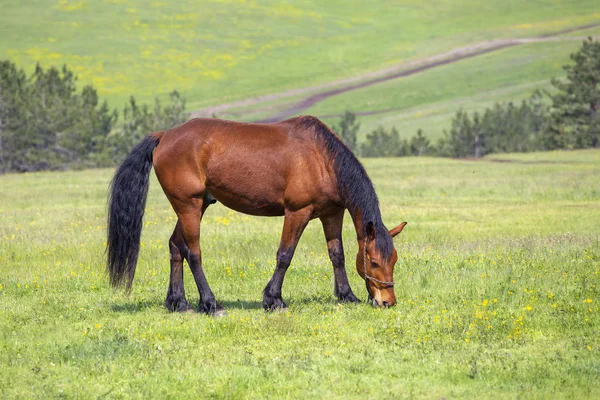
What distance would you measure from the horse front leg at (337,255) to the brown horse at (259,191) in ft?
0.04

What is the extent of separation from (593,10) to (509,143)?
76.9 meters

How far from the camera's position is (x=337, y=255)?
1121 cm

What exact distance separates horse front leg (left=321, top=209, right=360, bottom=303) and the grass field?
0.22 meters

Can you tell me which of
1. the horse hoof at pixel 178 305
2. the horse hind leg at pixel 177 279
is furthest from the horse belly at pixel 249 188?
the horse hoof at pixel 178 305

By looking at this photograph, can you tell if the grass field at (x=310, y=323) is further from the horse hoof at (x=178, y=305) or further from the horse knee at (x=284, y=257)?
the horse knee at (x=284, y=257)

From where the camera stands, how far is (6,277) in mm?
13234

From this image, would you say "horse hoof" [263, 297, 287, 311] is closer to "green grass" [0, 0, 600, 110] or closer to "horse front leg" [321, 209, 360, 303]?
"horse front leg" [321, 209, 360, 303]

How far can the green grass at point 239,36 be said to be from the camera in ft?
366

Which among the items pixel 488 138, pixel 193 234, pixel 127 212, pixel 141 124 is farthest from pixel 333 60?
pixel 193 234

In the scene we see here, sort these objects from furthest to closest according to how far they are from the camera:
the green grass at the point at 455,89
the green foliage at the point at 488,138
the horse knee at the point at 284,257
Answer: the green grass at the point at 455,89 < the green foliage at the point at 488,138 < the horse knee at the point at 284,257

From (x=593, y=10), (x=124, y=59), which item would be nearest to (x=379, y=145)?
(x=124, y=59)

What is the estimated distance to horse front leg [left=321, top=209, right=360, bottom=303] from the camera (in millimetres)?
11195

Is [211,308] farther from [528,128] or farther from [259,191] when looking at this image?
[528,128]

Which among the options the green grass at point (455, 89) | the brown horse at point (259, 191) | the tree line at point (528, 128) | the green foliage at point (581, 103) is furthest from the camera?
the green grass at point (455, 89)
